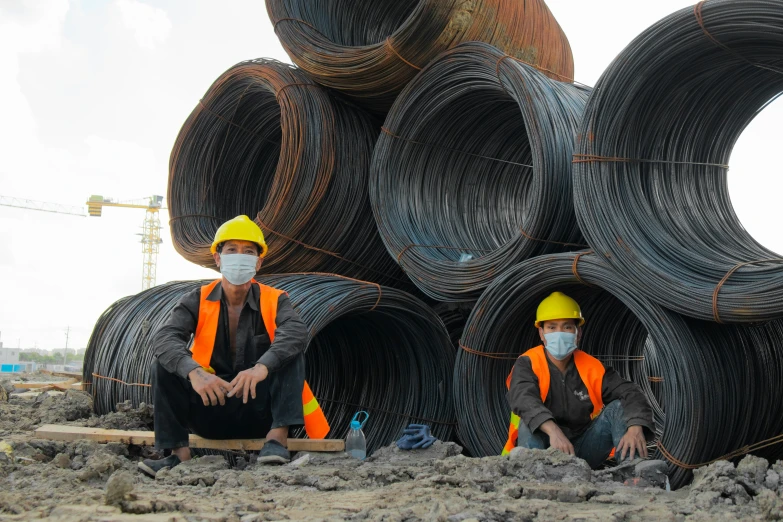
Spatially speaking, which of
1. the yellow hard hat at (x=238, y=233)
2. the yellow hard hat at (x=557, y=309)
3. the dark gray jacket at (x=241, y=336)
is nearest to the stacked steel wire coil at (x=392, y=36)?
the yellow hard hat at (x=238, y=233)

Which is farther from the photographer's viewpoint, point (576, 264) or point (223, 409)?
point (576, 264)

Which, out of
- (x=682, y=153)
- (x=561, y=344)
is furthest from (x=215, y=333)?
(x=682, y=153)

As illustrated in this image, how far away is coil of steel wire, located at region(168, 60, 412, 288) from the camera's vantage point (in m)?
5.71

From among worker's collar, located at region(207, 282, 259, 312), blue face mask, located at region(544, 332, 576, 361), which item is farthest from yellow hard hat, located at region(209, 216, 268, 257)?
blue face mask, located at region(544, 332, 576, 361)

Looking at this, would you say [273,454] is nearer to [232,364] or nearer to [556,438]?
[232,364]

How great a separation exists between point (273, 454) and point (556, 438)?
1.31 meters

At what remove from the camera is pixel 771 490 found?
108 inches

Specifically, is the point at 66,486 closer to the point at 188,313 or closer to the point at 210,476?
the point at 210,476

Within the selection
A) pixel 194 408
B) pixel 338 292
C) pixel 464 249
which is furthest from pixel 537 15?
pixel 194 408

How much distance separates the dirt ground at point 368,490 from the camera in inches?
98.3

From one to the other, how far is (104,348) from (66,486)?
291 centimetres

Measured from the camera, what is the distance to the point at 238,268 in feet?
13.4

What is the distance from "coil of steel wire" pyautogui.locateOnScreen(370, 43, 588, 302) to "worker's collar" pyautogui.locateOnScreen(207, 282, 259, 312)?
1.39 meters

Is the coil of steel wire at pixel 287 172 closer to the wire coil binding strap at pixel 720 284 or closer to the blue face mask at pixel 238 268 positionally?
the blue face mask at pixel 238 268
